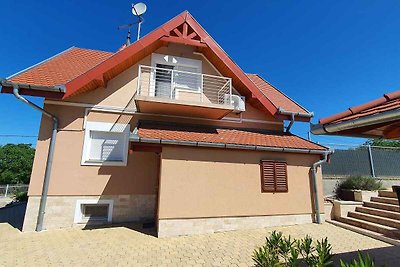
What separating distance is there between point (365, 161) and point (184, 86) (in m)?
11.2

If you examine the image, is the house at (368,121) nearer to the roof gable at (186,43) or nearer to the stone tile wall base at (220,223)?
the stone tile wall base at (220,223)

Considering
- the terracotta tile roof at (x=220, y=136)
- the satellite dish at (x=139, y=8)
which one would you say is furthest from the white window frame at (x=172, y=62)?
the satellite dish at (x=139, y=8)

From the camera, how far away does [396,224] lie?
8031 mm

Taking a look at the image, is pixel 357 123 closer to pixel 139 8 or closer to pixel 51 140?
pixel 51 140

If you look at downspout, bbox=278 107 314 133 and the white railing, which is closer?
the white railing

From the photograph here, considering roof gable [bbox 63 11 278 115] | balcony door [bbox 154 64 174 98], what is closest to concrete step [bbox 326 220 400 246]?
roof gable [bbox 63 11 278 115]

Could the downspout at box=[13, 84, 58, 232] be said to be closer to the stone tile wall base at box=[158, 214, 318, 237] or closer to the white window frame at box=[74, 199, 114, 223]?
the white window frame at box=[74, 199, 114, 223]

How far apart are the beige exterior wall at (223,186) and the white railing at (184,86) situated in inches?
A: 120

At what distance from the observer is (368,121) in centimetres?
306

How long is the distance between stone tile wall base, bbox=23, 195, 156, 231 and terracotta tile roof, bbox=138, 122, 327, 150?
2.89m

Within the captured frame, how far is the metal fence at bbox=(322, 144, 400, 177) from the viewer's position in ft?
41.2

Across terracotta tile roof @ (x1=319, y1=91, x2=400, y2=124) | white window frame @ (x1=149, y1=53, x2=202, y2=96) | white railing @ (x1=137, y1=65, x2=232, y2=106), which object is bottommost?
terracotta tile roof @ (x1=319, y1=91, x2=400, y2=124)

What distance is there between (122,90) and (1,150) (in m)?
59.4

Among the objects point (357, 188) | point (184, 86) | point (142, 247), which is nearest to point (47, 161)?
point (142, 247)
